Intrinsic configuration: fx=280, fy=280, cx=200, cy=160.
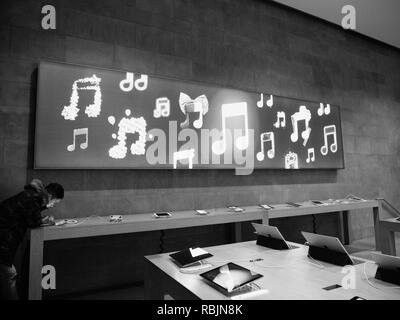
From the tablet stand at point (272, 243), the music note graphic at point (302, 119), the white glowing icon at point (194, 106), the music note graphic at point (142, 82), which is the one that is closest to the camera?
the tablet stand at point (272, 243)

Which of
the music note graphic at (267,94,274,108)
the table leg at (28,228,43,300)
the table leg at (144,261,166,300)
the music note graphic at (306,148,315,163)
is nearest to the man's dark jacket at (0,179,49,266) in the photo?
the table leg at (28,228,43,300)

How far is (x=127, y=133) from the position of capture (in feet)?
9.72

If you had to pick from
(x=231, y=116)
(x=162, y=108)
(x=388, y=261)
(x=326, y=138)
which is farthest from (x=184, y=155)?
(x=326, y=138)

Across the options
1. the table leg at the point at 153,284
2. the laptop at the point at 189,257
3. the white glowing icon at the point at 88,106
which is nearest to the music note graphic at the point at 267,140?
the white glowing icon at the point at 88,106

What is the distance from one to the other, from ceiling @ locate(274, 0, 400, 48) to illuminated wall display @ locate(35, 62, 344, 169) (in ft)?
4.97

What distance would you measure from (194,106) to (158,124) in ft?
1.72

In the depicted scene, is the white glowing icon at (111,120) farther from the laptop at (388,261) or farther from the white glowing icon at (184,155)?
the laptop at (388,261)

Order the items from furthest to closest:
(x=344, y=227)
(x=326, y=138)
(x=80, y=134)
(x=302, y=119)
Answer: (x=344, y=227)
(x=326, y=138)
(x=302, y=119)
(x=80, y=134)

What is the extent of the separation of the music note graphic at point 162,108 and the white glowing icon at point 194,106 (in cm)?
18

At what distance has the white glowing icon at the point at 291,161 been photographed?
4.04 metres

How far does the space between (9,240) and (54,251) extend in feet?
2.53

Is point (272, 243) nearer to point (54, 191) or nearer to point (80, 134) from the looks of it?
point (54, 191)

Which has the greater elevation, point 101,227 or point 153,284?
point 101,227
